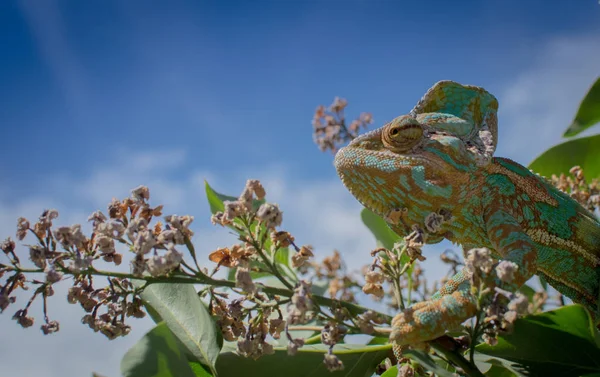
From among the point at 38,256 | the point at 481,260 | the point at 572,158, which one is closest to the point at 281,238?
the point at 481,260

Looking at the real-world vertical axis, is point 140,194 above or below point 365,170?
above

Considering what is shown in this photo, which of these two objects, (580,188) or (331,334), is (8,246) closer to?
(331,334)

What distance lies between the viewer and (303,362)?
1.98 metres

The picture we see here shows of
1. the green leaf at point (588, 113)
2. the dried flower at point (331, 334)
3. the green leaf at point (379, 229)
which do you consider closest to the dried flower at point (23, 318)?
the dried flower at point (331, 334)

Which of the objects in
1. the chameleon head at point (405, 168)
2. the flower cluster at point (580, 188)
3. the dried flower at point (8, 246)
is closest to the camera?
the dried flower at point (8, 246)

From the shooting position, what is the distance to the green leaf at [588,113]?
134 inches

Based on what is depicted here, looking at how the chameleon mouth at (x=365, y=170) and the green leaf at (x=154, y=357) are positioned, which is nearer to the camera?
the green leaf at (x=154, y=357)

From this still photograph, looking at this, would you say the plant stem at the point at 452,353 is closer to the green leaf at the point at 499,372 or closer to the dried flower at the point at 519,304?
the dried flower at the point at 519,304

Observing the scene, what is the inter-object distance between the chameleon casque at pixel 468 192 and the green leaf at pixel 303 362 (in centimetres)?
46

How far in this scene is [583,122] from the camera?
3473 mm

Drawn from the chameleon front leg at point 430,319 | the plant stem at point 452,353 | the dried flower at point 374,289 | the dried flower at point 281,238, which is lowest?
the plant stem at point 452,353

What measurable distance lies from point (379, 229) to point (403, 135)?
1428 millimetres

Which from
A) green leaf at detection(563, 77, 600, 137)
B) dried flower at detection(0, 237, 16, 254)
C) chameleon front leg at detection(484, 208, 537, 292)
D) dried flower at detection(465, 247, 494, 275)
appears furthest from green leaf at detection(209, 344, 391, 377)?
green leaf at detection(563, 77, 600, 137)

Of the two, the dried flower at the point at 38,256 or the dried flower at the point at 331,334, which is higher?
the dried flower at the point at 38,256
